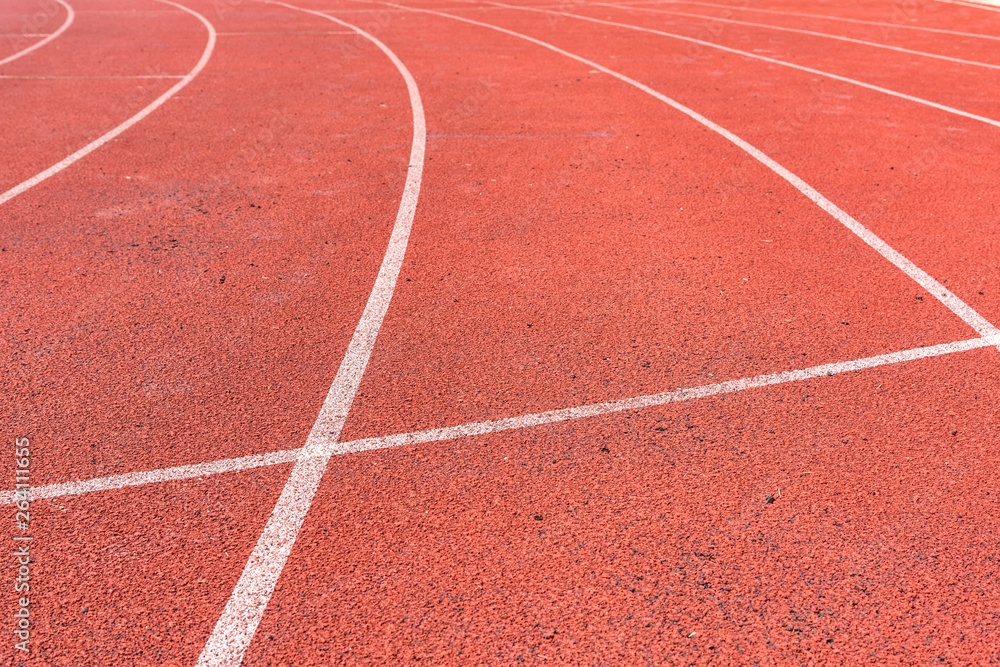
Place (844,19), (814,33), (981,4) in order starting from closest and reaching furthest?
1. (814,33)
2. (844,19)
3. (981,4)

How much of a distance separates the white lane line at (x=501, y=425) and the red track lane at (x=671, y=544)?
94 mm

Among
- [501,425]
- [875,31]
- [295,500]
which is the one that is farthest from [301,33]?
[295,500]

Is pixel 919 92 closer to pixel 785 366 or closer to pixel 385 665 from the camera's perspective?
pixel 785 366

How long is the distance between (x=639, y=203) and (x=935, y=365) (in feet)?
10.0

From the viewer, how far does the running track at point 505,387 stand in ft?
10.4

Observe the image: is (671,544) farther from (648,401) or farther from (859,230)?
(859,230)

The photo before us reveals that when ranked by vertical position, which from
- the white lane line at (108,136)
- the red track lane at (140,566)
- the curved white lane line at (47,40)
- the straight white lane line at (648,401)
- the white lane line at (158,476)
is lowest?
the red track lane at (140,566)

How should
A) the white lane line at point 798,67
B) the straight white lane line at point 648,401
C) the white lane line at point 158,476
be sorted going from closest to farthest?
1. the white lane line at point 158,476
2. the straight white lane line at point 648,401
3. the white lane line at point 798,67

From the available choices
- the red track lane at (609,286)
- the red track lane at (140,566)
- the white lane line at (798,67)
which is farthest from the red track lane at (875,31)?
the red track lane at (140,566)

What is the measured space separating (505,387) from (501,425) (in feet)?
1.21

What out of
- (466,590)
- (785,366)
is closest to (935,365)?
(785,366)

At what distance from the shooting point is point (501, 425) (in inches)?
165

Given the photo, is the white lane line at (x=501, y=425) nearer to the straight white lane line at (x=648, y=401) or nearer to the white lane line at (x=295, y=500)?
the straight white lane line at (x=648, y=401)

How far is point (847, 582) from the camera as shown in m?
3.28
